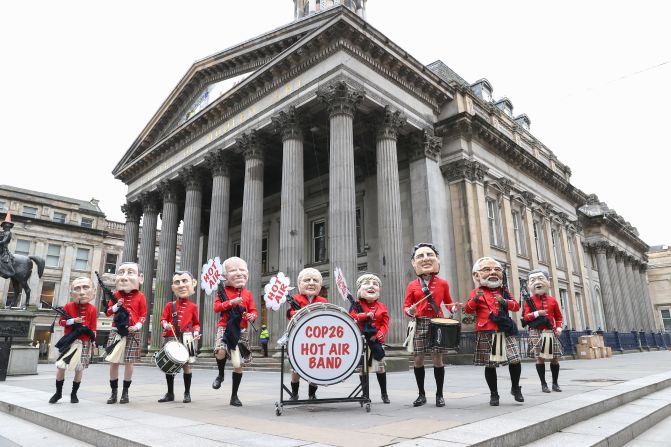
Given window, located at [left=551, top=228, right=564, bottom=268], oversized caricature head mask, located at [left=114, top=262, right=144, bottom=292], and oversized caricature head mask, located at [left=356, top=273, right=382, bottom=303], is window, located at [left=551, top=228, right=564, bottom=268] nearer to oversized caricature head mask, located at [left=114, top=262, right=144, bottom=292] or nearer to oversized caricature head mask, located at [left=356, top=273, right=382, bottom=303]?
oversized caricature head mask, located at [left=356, top=273, right=382, bottom=303]

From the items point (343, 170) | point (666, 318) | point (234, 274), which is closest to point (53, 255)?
point (343, 170)

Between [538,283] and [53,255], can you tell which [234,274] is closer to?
[538,283]

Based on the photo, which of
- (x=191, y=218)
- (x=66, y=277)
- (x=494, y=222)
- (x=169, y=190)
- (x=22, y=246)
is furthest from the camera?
(x=66, y=277)


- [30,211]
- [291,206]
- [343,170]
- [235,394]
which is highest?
[30,211]

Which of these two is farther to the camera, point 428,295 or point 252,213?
point 252,213

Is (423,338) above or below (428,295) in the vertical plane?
below

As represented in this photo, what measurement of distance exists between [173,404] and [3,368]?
27.7 feet

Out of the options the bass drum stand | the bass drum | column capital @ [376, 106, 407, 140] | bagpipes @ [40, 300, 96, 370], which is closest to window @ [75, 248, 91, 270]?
column capital @ [376, 106, 407, 140]

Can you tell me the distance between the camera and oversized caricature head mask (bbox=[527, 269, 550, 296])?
7.25 m

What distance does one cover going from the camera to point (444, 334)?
5.43 m

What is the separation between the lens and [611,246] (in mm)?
39094

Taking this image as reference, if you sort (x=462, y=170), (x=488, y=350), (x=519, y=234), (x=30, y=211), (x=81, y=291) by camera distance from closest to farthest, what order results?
1. (x=488, y=350)
2. (x=81, y=291)
3. (x=462, y=170)
4. (x=519, y=234)
5. (x=30, y=211)

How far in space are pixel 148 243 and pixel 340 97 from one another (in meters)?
16.7

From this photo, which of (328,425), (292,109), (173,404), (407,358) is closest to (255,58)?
(292,109)
